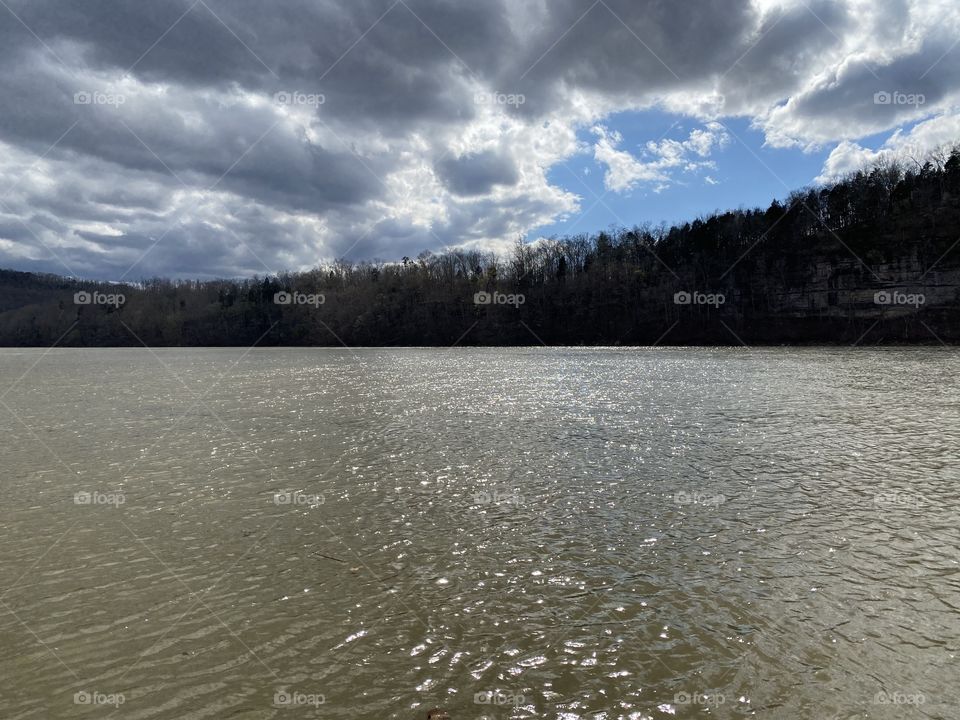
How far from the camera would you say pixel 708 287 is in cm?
11388

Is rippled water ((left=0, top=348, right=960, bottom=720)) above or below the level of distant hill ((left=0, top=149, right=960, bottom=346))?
below

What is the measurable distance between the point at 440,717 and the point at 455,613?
1.62 m

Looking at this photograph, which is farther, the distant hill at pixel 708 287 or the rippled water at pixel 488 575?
the distant hill at pixel 708 287

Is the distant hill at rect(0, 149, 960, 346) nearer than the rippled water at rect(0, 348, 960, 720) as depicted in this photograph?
No

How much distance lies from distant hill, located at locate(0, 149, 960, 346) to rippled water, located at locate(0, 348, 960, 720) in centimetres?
9331

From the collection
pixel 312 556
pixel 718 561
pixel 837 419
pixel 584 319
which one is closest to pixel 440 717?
pixel 312 556

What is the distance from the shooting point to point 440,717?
434 centimetres

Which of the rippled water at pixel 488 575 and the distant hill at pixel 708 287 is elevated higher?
the distant hill at pixel 708 287

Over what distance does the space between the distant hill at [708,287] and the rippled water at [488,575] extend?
93306 millimetres

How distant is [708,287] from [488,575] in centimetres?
11872

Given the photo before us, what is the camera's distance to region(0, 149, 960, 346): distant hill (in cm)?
9206

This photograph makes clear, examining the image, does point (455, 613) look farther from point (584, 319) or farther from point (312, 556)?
point (584, 319)

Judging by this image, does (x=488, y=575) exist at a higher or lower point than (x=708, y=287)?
lower

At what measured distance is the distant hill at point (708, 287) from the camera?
92.1 meters
